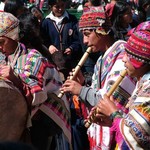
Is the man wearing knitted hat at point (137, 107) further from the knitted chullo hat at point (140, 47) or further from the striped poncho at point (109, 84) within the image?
the striped poncho at point (109, 84)

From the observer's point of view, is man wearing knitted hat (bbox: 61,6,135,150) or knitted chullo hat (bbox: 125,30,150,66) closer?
knitted chullo hat (bbox: 125,30,150,66)

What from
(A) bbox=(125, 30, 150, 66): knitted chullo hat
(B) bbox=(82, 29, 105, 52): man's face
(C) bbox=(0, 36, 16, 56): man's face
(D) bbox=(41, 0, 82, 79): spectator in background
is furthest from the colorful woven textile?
(D) bbox=(41, 0, 82, 79): spectator in background

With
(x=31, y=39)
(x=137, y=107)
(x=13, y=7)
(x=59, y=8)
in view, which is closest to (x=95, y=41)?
(x=31, y=39)

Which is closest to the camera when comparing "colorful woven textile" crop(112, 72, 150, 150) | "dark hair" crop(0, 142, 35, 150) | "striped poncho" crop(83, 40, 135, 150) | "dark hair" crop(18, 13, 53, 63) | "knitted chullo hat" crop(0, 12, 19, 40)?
"dark hair" crop(0, 142, 35, 150)

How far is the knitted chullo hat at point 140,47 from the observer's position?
2.69 metres

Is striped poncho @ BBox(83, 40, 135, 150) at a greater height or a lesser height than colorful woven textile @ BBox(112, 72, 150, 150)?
lesser

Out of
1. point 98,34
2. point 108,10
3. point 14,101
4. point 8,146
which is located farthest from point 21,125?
point 8,146

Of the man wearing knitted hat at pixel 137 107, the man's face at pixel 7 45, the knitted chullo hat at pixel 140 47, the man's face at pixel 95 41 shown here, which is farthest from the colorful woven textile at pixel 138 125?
the man's face at pixel 7 45

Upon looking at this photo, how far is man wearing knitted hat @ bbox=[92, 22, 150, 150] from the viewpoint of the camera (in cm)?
244

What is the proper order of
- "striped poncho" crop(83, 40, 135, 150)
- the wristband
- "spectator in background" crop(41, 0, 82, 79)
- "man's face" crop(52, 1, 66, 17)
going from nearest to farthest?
1. the wristband
2. "striped poncho" crop(83, 40, 135, 150)
3. "spectator in background" crop(41, 0, 82, 79)
4. "man's face" crop(52, 1, 66, 17)

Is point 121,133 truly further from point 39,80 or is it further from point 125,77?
point 39,80

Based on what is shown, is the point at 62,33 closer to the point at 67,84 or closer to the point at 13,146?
the point at 67,84

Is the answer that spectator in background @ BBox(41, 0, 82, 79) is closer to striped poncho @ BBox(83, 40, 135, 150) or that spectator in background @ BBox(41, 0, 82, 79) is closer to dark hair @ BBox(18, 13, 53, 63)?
dark hair @ BBox(18, 13, 53, 63)

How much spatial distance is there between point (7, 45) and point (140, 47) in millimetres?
1293
